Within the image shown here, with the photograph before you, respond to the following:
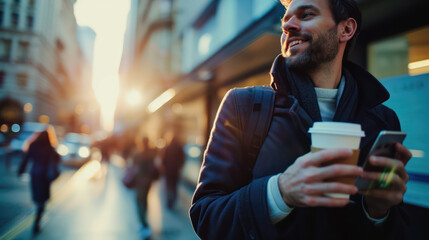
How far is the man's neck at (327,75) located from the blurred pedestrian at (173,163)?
6.57 meters

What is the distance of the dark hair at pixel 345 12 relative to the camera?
4.47 ft

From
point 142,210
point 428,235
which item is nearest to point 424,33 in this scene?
point 428,235

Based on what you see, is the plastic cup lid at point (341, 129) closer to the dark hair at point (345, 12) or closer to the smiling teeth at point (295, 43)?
the smiling teeth at point (295, 43)

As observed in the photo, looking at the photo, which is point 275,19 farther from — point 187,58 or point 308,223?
point 187,58

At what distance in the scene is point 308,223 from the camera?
100cm

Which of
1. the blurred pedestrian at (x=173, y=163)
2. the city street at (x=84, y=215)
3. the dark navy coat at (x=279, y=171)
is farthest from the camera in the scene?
the blurred pedestrian at (x=173, y=163)

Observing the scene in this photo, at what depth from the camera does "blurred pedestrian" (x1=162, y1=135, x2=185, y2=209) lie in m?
7.32

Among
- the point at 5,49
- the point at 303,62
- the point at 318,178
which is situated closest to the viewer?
the point at 318,178

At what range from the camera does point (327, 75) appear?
135 centimetres

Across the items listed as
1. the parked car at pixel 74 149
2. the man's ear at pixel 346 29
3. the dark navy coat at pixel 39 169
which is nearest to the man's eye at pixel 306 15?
the man's ear at pixel 346 29

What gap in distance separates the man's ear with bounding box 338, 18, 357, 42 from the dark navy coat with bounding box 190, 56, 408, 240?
1.02 ft

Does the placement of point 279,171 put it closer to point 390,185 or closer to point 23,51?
point 390,185

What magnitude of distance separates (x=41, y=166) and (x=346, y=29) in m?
5.85

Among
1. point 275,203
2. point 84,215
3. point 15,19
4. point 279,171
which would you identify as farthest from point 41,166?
point 275,203
